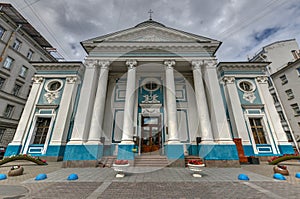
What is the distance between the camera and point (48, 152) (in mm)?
9820

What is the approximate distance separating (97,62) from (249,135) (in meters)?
12.7

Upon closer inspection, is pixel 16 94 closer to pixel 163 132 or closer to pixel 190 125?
pixel 163 132

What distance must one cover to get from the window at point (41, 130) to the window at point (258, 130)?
54.2 feet

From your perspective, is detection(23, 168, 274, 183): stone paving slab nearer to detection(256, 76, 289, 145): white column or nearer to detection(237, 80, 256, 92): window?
detection(256, 76, 289, 145): white column

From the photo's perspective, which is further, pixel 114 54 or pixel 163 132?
pixel 163 132

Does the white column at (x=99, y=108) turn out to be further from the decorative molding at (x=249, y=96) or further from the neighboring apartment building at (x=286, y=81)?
the neighboring apartment building at (x=286, y=81)

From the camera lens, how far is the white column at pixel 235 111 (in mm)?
10250

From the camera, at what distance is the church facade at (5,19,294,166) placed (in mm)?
8211

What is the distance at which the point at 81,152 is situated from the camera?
7.64 m

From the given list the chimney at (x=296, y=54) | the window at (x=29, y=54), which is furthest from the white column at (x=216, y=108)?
the window at (x=29, y=54)

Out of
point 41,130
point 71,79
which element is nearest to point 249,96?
point 71,79

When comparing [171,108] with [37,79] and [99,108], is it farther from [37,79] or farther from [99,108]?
[37,79]

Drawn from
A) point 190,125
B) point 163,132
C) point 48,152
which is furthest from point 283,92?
point 48,152

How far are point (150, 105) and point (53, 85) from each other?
29.4 ft
